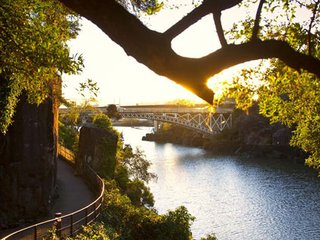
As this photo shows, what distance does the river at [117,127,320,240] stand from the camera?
111 feet

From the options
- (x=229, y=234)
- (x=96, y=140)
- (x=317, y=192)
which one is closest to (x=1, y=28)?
(x=96, y=140)

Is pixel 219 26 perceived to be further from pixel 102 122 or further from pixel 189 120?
pixel 189 120

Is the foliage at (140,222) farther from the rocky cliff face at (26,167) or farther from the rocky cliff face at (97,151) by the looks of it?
the rocky cliff face at (97,151)

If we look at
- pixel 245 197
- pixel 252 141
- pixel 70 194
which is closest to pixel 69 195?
pixel 70 194

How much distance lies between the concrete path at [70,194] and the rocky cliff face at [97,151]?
1450 mm

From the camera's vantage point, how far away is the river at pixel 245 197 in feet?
111

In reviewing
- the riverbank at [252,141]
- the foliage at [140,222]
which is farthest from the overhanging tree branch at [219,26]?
the riverbank at [252,141]

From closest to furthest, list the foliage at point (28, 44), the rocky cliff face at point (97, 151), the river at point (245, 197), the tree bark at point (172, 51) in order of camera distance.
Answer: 1. the tree bark at point (172, 51)
2. the foliage at point (28, 44)
3. the rocky cliff face at point (97, 151)
4. the river at point (245, 197)

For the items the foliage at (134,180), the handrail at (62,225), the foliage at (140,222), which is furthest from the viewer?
the foliage at (134,180)

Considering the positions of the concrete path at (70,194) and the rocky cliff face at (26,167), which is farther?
the concrete path at (70,194)

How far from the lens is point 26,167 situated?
22.4 metres

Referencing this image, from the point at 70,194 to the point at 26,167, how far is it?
465cm

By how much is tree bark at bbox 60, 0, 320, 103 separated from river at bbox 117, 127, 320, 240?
92.2 feet

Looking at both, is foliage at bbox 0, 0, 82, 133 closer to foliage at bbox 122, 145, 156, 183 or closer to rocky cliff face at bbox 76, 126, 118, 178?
rocky cliff face at bbox 76, 126, 118, 178
